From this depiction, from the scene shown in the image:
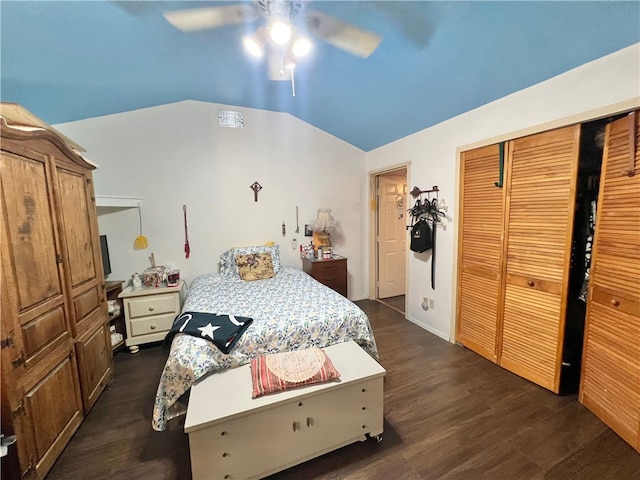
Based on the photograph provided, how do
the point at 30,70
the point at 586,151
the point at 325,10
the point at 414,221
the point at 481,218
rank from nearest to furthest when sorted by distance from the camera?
1. the point at 325,10
2. the point at 30,70
3. the point at 586,151
4. the point at 481,218
5. the point at 414,221


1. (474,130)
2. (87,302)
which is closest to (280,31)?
(474,130)

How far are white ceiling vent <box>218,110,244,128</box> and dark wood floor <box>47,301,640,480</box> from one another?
2.85 m

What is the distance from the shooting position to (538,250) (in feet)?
6.71

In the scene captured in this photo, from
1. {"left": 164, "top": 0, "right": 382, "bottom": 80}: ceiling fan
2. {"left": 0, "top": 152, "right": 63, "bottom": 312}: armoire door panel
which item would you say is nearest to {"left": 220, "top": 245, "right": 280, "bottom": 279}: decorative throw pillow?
{"left": 0, "top": 152, "right": 63, "bottom": 312}: armoire door panel

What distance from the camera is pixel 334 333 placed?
6.31 ft

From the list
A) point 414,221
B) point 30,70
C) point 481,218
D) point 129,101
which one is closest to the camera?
point 30,70

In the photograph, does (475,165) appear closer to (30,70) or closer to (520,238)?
(520,238)

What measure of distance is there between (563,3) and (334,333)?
7.55ft

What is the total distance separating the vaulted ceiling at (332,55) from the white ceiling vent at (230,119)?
315 mm

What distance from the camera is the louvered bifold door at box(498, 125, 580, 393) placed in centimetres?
188

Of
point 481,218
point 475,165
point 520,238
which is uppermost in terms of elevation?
point 475,165

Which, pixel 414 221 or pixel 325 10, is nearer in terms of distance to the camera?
pixel 325 10

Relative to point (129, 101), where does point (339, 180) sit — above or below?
below

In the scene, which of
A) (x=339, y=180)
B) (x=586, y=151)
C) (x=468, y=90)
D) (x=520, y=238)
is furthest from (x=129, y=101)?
(x=586, y=151)
